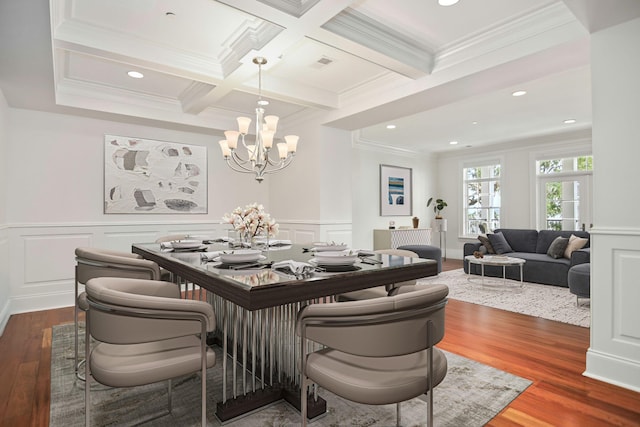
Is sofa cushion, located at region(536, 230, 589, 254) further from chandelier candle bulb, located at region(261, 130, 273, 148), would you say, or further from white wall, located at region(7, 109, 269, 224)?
white wall, located at region(7, 109, 269, 224)

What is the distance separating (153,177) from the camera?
486 centimetres

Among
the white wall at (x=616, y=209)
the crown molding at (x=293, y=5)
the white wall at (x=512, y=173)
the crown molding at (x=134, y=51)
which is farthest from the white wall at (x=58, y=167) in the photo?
the white wall at (x=512, y=173)

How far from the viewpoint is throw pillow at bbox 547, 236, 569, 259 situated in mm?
5484

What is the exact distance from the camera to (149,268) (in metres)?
2.26

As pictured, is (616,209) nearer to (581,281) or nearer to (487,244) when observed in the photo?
(581,281)

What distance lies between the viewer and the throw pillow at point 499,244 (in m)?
6.26

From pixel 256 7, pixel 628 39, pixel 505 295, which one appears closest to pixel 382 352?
pixel 256 7

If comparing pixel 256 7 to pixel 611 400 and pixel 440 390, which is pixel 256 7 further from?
pixel 611 400

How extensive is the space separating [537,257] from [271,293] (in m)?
5.67

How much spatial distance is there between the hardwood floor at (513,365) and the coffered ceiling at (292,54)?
2239 mm

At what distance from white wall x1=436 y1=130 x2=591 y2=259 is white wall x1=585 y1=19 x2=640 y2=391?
200 inches

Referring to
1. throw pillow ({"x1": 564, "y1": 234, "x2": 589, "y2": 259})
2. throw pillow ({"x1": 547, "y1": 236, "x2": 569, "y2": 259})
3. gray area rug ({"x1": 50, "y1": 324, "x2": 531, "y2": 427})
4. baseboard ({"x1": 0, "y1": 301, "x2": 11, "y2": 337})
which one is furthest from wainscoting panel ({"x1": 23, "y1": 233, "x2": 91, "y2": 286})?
throw pillow ({"x1": 564, "y1": 234, "x2": 589, "y2": 259})

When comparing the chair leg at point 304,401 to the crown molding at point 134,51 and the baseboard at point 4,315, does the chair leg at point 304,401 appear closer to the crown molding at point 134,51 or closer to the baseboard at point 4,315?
the crown molding at point 134,51

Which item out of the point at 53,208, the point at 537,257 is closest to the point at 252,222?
the point at 53,208
